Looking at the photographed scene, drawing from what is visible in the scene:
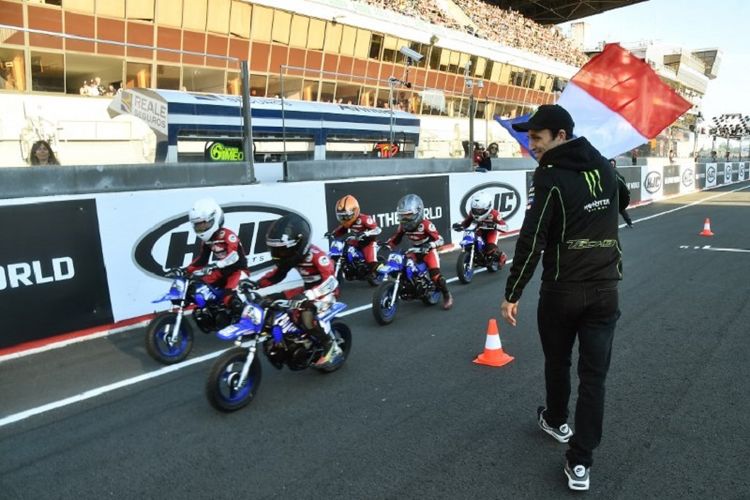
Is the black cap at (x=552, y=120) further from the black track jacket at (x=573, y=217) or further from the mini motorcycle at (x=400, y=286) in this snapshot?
the mini motorcycle at (x=400, y=286)

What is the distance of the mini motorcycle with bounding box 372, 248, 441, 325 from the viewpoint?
22.7 feet

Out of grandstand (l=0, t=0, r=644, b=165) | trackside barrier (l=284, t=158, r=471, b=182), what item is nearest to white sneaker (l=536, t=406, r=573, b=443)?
grandstand (l=0, t=0, r=644, b=165)

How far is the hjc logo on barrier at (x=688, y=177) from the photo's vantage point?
1113 inches

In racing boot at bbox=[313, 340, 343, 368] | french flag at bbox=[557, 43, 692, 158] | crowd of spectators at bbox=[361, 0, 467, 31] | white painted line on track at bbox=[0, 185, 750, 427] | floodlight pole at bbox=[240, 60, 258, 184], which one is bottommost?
white painted line on track at bbox=[0, 185, 750, 427]

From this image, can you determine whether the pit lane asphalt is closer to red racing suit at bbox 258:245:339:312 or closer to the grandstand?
red racing suit at bbox 258:245:339:312

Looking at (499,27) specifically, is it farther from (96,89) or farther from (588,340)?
(588,340)

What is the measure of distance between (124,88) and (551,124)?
7.64 m

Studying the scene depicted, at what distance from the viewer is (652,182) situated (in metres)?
24.2

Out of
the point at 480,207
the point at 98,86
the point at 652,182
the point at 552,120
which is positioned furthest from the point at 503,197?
the point at 652,182

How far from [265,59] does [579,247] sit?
27.6m

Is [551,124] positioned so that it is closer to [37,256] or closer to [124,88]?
[37,256]

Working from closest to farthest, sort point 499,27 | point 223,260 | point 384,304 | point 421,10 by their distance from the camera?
point 223,260 → point 384,304 → point 421,10 → point 499,27

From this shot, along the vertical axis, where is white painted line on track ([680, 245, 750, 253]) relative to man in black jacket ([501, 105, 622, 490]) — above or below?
below

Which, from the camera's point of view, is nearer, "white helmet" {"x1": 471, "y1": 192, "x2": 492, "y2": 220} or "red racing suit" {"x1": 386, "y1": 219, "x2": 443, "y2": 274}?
"red racing suit" {"x1": 386, "y1": 219, "x2": 443, "y2": 274}
